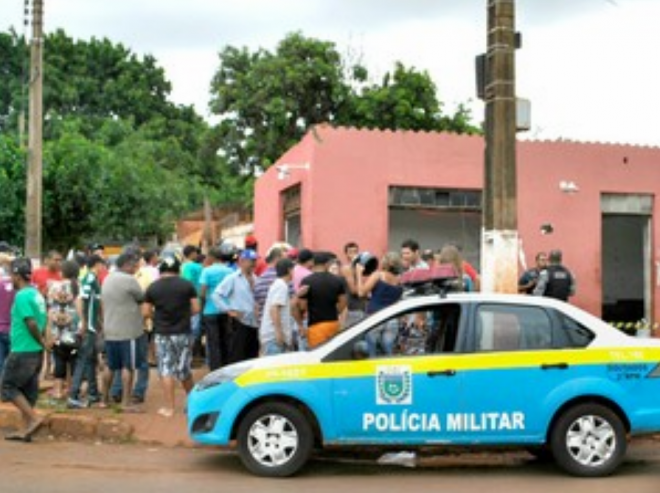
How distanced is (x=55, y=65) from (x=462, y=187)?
3683 cm

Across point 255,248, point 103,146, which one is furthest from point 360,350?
point 103,146

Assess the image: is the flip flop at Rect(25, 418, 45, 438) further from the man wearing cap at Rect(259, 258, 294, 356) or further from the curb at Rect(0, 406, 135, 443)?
the man wearing cap at Rect(259, 258, 294, 356)

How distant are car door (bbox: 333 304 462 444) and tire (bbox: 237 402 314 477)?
0.30m

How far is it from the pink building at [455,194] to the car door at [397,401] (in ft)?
29.2

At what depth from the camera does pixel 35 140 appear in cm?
1836

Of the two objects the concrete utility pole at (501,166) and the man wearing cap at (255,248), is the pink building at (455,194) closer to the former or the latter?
the man wearing cap at (255,248)

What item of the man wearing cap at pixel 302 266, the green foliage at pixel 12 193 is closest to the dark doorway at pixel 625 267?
the man wearing cap at pixel 302 266

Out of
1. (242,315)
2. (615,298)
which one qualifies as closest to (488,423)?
(242,315)

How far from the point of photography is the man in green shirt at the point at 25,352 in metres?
9.19

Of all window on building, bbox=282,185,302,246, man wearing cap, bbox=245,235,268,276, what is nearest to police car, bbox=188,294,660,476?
man wearing cap, bbox=245,235,268,276

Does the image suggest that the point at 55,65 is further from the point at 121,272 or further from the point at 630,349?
the point at 630,349

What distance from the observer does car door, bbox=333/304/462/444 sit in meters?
7.91

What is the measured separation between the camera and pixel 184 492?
737 centimetres

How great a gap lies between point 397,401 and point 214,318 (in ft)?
12.7
